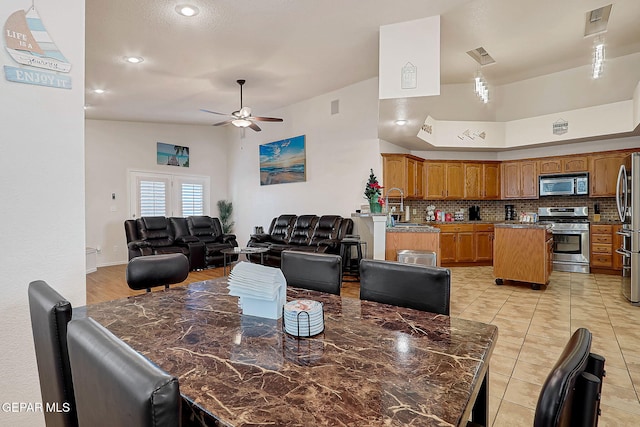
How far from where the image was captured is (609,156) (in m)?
6.00

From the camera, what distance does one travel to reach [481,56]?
509 centimetres

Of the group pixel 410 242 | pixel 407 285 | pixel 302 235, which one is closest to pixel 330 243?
pixel 302 235

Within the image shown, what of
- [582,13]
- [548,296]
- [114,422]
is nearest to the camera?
[114,422]

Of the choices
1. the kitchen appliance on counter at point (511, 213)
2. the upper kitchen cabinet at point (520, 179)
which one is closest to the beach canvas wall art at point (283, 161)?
the upper kitchen cabinet at point (520, 179)

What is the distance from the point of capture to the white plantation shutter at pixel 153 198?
773 cm

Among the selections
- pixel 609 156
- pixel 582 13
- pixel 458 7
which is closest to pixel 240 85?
pixel 458 7

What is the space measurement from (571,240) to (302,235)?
16.6 ft

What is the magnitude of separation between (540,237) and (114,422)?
5.46 metres

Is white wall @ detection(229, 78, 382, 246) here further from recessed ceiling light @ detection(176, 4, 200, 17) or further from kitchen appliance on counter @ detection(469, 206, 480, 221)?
recessed ceiling light @ detection(176, 4, 200, 17)

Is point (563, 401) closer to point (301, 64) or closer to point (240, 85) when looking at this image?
point (301, 64)

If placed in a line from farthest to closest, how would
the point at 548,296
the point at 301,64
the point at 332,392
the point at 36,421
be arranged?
the point at 301,64
the point at 548,296
the point at 36,421
the point at 332,392

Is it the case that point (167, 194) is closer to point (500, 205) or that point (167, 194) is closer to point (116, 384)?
point (500, 205)

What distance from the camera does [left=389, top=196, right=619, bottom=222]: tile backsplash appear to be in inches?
247

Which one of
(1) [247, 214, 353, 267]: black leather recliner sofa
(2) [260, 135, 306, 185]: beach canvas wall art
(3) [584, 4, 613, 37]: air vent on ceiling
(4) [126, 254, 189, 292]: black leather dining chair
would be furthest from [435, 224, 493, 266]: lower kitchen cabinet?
(4) [126, 254, 189, 292]: black leather dining chair
